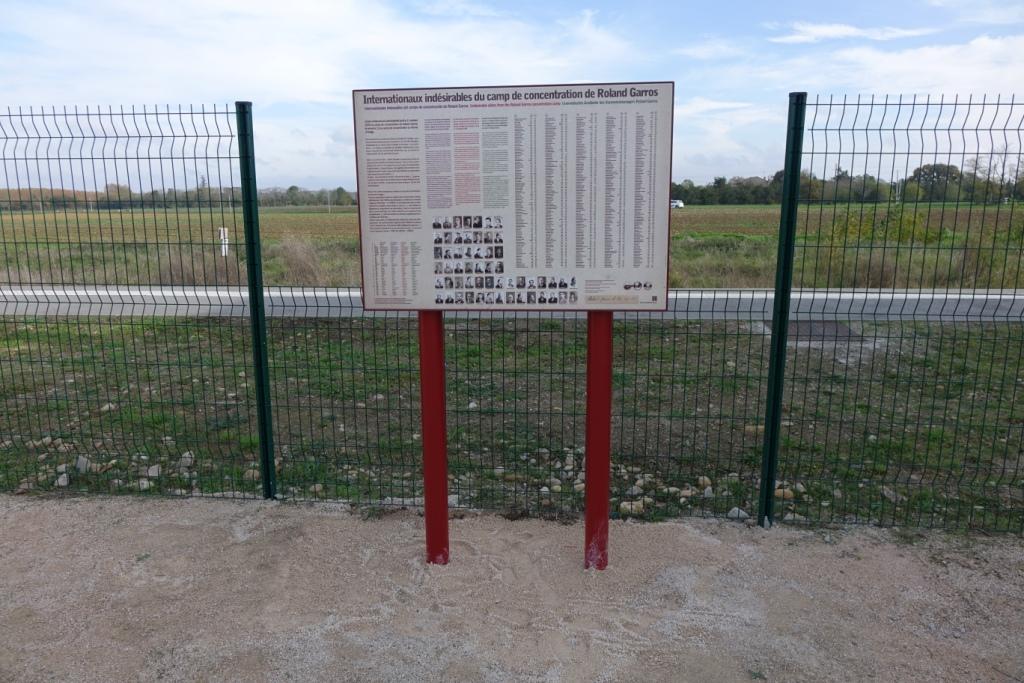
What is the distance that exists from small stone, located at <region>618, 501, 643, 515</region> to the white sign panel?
1.77 metres

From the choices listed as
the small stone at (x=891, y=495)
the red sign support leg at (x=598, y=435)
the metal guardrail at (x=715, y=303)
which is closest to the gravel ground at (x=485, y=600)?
the red sign support leg at (x=598, y=435)

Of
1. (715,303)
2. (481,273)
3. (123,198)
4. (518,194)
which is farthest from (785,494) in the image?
(123,198)

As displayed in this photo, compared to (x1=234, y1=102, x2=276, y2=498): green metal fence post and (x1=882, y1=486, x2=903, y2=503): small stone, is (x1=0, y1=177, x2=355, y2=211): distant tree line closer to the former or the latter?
(x1=234, y1=102, x2=276, y2=498): green metal fence post

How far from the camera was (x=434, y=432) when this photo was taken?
14.9ft

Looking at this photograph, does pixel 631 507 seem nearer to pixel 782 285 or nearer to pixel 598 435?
pixel 598 435

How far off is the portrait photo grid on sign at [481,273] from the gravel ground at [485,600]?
160cm

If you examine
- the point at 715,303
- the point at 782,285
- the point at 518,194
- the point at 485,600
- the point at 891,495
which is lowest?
the point at 485,600

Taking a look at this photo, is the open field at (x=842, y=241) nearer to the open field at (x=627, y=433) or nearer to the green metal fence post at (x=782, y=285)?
the open field at (x=627, y=433)

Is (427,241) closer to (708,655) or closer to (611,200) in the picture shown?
(611,200)

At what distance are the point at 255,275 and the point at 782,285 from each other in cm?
329

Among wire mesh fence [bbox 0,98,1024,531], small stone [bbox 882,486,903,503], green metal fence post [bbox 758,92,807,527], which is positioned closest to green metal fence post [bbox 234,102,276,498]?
wire mesh fence [bbox 0,98,1024,531]

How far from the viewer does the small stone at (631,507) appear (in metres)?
5.32

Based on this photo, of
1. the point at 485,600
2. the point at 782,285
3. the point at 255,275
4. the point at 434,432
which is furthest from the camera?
the point at 255,275

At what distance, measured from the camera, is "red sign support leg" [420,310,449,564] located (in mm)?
4402
